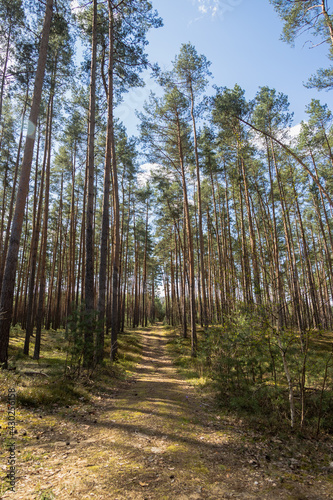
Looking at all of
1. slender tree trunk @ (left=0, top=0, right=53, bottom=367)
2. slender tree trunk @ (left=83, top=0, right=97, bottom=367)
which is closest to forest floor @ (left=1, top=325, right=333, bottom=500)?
slender tree trunk @ (left=83, top=0, right=97, bottom=367)

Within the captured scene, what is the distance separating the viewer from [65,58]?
11148mm

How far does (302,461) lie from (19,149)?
18.7m

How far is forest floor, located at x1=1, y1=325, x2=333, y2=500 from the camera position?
2572mm

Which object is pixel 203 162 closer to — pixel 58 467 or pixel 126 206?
pixel 126 206

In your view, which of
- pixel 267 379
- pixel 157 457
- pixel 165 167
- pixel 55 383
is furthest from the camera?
pixel 165 167

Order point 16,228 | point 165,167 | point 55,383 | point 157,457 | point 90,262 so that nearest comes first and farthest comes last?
point 157,457 < point 55,383 < point 16,228 < point 90,262 < point 165,167

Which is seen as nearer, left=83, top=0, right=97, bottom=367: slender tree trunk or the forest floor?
the forest floor

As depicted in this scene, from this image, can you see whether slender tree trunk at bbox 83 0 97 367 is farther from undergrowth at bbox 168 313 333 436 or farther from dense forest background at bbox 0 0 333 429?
undergrowth at bbox 168 313 333 436

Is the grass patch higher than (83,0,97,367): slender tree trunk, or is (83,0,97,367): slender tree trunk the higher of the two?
(83,0,97,367): slender tree trunk

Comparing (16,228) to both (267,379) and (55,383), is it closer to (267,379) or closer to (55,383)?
(55,383)

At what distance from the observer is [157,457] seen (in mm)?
3244

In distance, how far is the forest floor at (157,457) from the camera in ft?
8.44

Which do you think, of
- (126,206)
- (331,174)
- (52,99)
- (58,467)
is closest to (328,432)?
(58,467)

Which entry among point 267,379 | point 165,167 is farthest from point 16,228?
point 165,167
